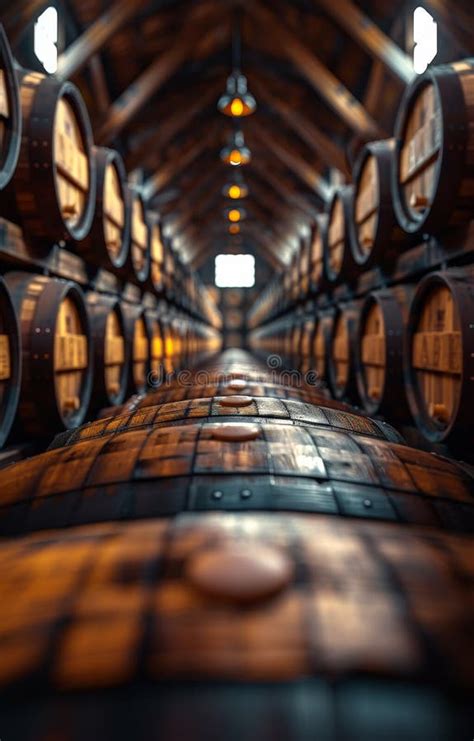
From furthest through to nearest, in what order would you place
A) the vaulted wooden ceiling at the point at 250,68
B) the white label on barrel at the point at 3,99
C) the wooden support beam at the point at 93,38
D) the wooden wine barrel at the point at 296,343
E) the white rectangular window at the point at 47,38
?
the wooden wine barrel at the point at 296,343 → the white rectangular window at the point at 47,38 → the vaulted wooden ceiling at the point at 250,68 → the wooden support beam at the point at 93,38 → the white label on barrel at the point at 3,99

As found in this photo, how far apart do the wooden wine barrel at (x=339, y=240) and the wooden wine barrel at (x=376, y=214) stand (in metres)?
0.28

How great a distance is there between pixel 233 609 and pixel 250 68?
1289 centimetres

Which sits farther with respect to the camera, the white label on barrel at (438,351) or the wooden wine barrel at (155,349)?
the wooden wine barrel at (155,349)

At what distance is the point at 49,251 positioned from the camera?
13.0 feet

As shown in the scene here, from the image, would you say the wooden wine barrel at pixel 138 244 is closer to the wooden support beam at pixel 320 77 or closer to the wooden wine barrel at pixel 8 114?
the wooden wine barrel at pixel 8 114

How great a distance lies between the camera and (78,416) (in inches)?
160

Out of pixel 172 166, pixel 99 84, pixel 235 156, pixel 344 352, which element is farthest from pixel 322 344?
pixel 172 166

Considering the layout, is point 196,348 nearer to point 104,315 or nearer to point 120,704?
point 104,315

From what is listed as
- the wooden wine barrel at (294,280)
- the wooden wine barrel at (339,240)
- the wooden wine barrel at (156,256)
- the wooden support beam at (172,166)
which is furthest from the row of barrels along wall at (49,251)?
the wooden support beam at (172,166)

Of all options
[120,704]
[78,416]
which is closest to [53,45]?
[78,416]

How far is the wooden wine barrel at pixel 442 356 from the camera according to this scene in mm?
2840

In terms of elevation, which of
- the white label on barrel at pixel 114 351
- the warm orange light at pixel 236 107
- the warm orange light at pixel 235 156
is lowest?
the white label on barrel at pixel 114 351

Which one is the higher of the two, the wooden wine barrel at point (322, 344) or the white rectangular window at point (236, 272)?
the white rectangular window at point (236, 272)

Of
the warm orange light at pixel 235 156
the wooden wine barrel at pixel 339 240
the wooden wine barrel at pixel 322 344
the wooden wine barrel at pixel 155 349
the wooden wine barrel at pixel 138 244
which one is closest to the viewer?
the wooden wine barrel at pixel 339 240
